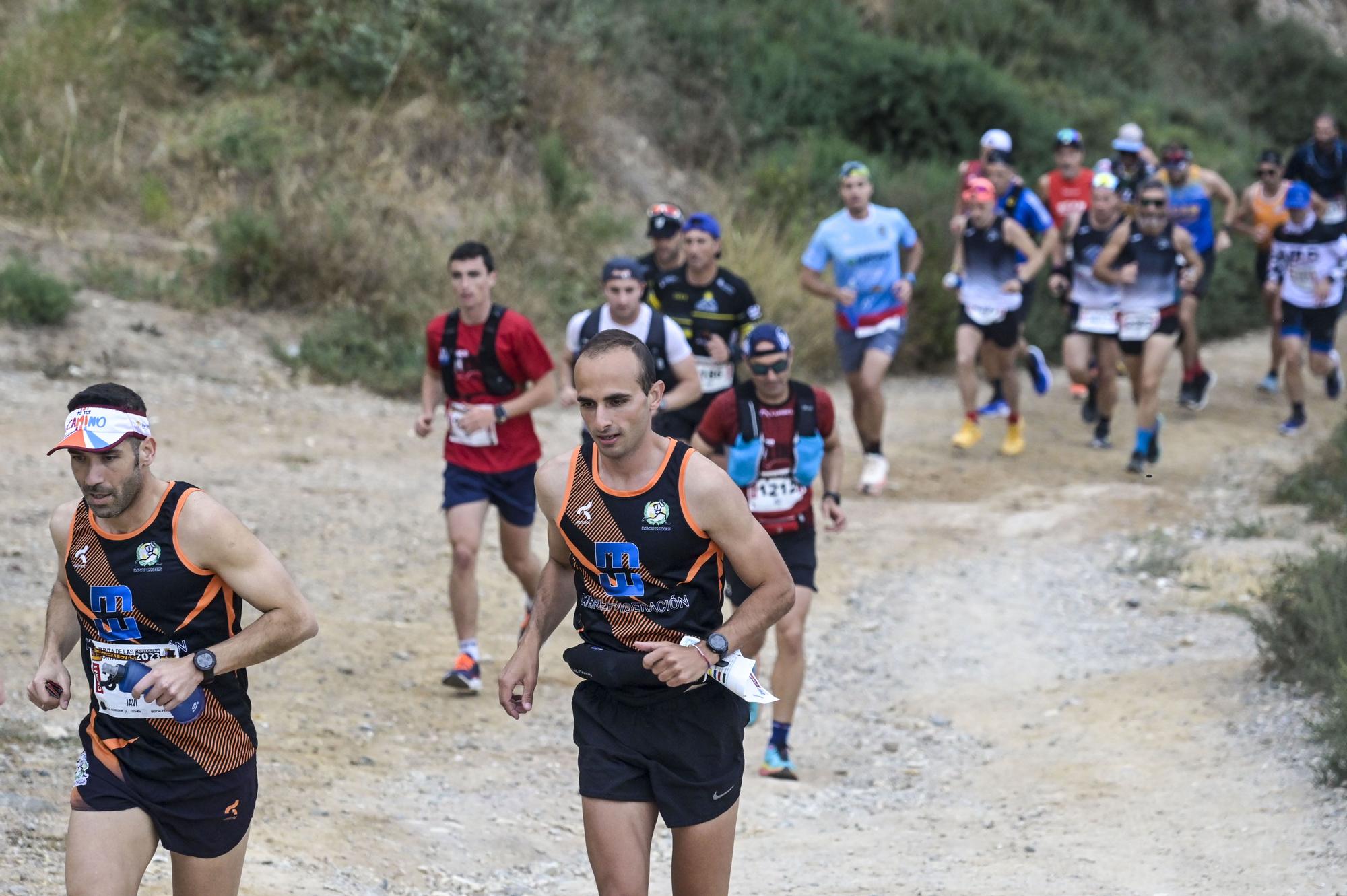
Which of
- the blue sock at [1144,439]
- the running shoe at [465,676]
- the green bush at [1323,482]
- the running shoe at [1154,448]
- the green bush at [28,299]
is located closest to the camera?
the running shoe at [465,676]

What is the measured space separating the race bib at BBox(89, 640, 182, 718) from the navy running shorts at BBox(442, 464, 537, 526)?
3594 mm

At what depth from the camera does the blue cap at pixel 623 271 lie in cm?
773

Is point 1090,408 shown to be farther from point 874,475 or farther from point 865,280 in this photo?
point 865,280

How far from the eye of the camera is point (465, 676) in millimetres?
7855

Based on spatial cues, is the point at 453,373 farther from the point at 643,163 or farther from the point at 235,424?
the point at 643,163

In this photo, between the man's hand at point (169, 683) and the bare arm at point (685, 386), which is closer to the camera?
the man's hand at point (169, 683)

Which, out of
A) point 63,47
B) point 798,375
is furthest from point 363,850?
point 63,47

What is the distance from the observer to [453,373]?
7.78m

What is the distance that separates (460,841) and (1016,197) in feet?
27.2

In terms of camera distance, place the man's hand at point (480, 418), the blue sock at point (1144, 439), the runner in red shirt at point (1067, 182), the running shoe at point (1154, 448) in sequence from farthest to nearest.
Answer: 1. the runner in red shirt at point (1067, 182)
2. the running shoe at point (1154, 448)
3. the blue sock at point (1144, 439)
4. the man's hand at point (480, 418)

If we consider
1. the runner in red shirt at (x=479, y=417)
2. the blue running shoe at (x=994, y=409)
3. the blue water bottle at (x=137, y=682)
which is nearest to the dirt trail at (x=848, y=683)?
Result: the blue running shoe at (x=994, y=409)

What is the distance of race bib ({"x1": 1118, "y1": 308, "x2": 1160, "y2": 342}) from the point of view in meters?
12.1

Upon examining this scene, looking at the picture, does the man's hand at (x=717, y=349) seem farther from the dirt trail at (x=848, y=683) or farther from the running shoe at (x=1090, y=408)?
the running shoe at (x=1090, y=408)

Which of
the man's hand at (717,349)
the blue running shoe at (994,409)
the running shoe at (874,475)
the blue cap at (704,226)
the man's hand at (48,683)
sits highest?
the blue cap at (704,226)
